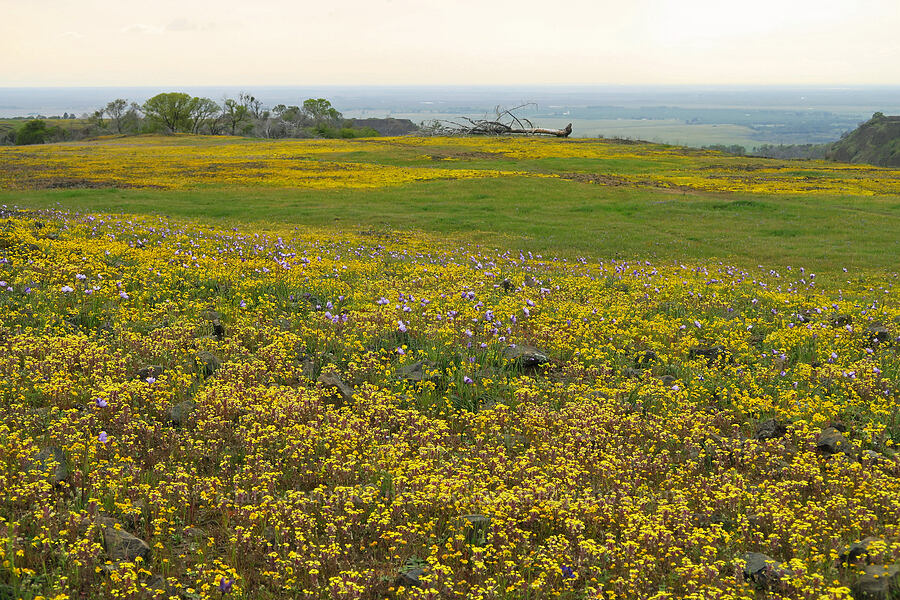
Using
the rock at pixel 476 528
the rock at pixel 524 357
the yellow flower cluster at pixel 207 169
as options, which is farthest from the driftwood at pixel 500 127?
the rock at pixel 476 528

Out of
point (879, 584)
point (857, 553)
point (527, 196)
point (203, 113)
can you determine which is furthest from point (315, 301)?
point (203, 113)

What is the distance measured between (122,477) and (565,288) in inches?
422

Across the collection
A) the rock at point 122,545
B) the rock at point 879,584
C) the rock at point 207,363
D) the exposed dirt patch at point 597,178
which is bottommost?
the rock at point 879,584

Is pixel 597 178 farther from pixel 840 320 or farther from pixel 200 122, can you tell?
pixel 200 122

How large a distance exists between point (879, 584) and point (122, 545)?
596 centimetres

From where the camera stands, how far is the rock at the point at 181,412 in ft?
23.6

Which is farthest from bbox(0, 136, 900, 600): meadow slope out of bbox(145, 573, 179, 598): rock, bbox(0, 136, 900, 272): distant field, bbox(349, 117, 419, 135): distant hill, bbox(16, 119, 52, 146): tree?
bbox(349, 117, 419, 135): distant hill

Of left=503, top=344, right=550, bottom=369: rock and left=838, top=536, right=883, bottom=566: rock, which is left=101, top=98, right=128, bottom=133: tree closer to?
left=503, top=344, right=550, bottom=369: rock

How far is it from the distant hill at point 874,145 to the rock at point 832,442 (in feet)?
410

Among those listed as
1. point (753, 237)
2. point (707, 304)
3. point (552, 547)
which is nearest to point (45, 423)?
point (552, 547)

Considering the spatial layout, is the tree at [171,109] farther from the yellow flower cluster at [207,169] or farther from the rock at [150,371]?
the rock at [150,371]

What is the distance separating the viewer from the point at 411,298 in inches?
445

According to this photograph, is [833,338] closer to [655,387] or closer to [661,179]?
[655,387]

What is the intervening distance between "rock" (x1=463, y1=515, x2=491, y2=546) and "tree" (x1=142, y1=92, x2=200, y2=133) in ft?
384
